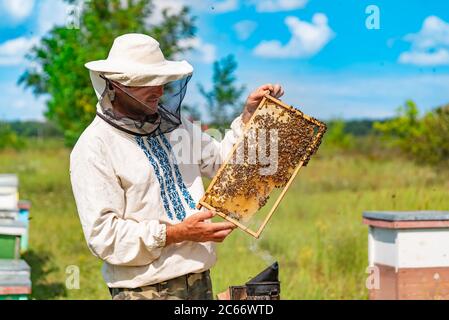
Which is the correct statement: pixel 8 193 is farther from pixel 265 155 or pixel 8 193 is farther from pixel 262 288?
pixel 262 288

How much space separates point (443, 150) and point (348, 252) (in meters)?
6.32

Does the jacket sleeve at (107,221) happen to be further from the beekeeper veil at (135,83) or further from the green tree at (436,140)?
the green tree at (436,140)

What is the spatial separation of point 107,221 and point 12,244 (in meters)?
3.58

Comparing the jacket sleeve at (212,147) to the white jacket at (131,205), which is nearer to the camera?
the white jacket at (131,205)

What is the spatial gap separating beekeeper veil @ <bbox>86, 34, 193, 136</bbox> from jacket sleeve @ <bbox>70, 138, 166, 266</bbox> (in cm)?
18

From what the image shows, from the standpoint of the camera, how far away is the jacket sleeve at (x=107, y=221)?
313 cm

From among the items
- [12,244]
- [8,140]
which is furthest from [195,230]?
[8,140]

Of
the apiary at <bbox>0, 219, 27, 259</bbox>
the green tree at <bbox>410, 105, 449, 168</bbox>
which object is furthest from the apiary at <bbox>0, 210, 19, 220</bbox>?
the green tree at <bbox>410, 105, 449, 168</bbox>

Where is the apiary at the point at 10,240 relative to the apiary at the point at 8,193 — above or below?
below

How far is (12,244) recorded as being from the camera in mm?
6434

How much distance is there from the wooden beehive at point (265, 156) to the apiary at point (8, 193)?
5.11 meters

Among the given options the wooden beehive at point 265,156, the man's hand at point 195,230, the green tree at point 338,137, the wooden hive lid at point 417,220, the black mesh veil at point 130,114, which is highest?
the green tree at point 338,137

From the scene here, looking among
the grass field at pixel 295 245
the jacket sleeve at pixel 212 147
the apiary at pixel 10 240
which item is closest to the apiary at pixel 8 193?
the grass field at pixel 295 245

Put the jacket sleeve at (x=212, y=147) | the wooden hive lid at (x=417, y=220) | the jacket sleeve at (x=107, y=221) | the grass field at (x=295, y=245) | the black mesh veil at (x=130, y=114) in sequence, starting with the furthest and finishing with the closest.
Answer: the grass field at (x=295, y=245), the wooden hive lid at (x=417, y=220), the jacket sleeve at (x=212, y=147), the black mesh veil at (x=130, y=114), the jacket sleeve at (x=107, y=221)
